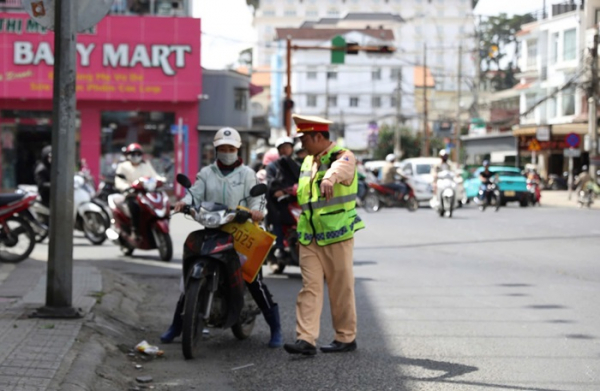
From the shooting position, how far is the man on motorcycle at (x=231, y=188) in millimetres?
8062

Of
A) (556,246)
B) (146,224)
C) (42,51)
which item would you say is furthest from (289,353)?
(42,51)

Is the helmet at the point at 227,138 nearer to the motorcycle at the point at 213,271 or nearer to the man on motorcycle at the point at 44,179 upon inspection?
the motorcycle at the point at 213,271

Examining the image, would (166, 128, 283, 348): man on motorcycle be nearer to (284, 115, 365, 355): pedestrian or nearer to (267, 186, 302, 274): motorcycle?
(284, 115, 365, 355): pedestrian

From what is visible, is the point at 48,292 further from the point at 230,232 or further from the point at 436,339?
the point at 436,339

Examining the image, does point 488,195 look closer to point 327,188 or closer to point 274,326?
point 274,326

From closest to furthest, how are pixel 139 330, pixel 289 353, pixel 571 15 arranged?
pixel 289 353, pixel 139 330, pixel 571 15

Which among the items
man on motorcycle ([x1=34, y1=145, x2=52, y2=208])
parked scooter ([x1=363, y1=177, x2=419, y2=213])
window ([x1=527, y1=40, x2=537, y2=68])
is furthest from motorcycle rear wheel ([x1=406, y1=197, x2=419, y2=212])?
window ([x1=527, y1=40, x2=537, y2=68])

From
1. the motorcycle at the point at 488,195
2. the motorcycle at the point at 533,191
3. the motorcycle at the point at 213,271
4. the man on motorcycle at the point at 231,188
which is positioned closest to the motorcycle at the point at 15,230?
the man on motorcycle at the point at 231,188

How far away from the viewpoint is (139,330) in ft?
30.0

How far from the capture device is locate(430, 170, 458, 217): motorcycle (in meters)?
28.8

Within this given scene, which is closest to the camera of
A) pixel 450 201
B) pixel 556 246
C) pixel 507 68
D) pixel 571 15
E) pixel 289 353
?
pixel 289 353

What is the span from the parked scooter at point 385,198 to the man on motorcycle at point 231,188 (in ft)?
84.1

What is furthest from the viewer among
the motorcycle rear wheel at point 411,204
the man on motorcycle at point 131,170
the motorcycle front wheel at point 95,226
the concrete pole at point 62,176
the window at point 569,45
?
the window at point 569,45

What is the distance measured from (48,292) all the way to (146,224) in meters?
6.76
